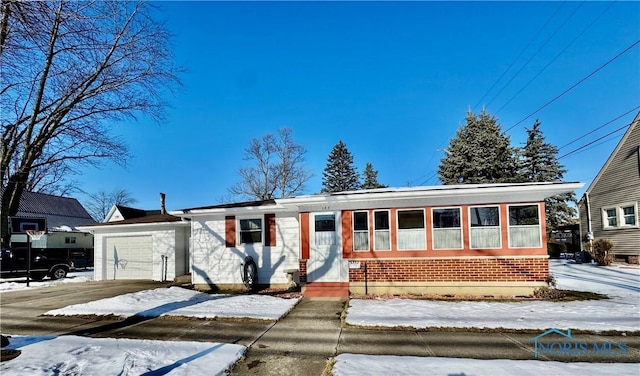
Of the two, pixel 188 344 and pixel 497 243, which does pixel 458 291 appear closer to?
pixel 497 243

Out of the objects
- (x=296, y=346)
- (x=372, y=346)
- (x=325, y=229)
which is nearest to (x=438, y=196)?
(x=325, y=229)

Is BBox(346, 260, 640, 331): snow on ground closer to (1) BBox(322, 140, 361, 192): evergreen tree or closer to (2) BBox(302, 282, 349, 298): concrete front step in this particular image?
(2) BBox(302, 282, 349, 298): concrete front step

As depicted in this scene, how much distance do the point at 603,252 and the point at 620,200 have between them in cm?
319

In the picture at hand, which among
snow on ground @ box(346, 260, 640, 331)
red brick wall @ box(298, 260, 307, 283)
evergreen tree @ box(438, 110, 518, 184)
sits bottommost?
snow on ground @ box(346, 260, 640, 331)

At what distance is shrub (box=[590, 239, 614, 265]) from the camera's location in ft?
57.1

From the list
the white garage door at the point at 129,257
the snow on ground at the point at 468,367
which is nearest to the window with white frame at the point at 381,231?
the snow on ground at the point at 468,367

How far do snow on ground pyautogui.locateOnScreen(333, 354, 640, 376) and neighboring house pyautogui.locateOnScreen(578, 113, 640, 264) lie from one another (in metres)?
17.0

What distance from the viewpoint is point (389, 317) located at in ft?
25.4

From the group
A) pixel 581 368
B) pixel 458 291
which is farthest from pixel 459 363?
pixel 458 291

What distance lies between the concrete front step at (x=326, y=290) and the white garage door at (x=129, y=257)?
28.2 feet

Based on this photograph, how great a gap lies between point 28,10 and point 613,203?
25.1 metres

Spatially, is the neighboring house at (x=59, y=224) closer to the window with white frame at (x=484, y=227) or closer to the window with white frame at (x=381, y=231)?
the window with white frame at (x=381, y=231)
